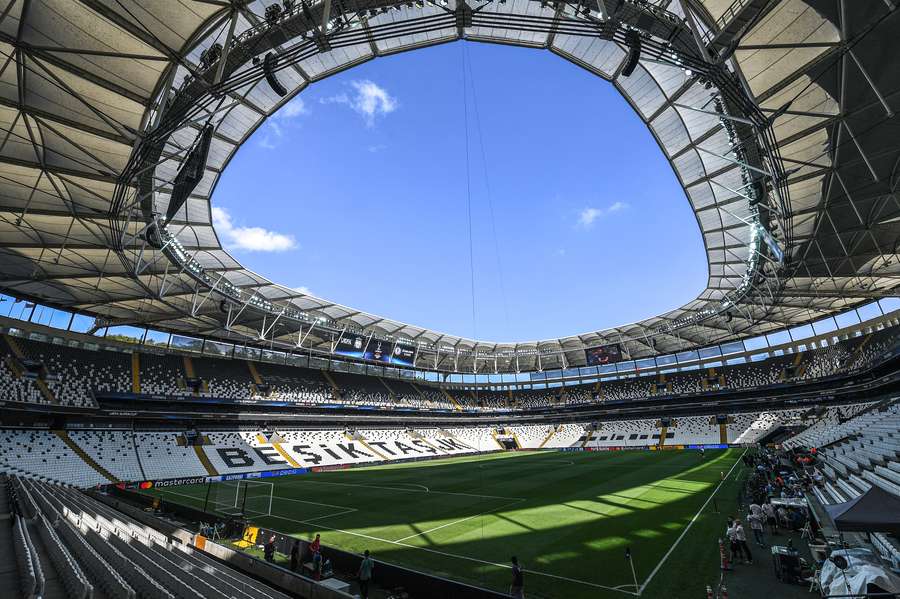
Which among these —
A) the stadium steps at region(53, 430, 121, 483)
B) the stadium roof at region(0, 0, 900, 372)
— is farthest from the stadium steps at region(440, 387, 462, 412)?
the stadium roof at region(0, 0, 900, 372)

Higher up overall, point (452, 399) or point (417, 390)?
point (417, 390)

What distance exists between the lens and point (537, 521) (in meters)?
19.8

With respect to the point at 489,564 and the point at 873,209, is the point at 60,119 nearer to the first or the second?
the point at 489,564

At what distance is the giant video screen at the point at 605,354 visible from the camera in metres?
58.0

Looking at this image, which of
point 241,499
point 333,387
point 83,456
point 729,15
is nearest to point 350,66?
point 729,15

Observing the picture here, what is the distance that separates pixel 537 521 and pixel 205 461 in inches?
1295

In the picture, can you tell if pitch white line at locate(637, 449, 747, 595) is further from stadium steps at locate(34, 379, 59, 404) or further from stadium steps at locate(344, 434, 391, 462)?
stadium steps at locate(34, 379, 59, 404)

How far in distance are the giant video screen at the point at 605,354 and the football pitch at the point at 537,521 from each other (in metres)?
22.0

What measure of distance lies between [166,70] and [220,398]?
132 feet

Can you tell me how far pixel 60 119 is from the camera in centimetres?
1517

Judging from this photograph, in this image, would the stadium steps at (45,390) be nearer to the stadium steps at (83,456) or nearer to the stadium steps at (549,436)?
the stadium steps at (83,456)

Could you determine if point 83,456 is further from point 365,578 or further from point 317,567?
point 365,578

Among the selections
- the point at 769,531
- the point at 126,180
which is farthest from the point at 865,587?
the point at 126,180

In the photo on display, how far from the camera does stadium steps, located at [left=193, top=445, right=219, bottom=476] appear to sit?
37.3 meters
